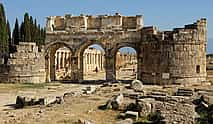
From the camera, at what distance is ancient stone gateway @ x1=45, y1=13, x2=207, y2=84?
33.2 metres

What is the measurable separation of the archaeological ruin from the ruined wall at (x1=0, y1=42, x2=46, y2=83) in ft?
0.31

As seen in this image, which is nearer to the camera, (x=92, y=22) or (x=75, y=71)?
(x=92, y=22)

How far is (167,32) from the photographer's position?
34.3m

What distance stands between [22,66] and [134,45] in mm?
10996

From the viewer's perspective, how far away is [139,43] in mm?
37688

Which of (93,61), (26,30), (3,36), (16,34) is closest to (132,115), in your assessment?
(3,36)

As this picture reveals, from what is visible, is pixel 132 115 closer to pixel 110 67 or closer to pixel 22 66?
pixel 22 66

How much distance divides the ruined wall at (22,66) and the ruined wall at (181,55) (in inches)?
454

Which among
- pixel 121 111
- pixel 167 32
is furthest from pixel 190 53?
pixel 121 111

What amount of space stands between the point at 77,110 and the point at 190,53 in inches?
712

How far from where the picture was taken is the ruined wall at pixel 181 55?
3309 centimetres

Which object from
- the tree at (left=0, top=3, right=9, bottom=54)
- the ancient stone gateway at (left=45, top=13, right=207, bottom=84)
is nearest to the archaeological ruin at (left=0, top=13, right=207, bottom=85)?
the ancient stone gateway at (left=45, top=13, right=207, bottom=84)

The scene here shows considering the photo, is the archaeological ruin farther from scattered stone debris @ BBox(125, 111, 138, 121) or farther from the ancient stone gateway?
scattered stone debris @ BBox(125, 111, 138, 121)

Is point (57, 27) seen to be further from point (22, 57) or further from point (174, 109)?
point (174, 109)
